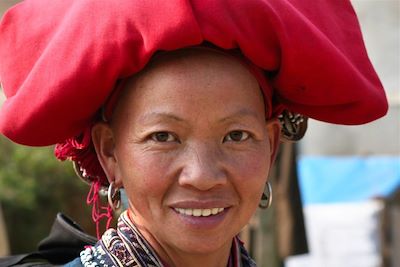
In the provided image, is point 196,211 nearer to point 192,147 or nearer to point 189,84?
point 192,147

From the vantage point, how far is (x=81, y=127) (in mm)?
2246

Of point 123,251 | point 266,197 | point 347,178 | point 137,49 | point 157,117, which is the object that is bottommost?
point 347,178

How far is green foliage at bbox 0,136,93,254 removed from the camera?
971cm

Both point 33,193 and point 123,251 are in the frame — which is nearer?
point 123,251

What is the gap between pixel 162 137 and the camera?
2119 mm

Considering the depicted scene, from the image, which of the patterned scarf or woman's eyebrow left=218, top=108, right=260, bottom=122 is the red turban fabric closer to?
woman's eyebrow left=218, top=108, right=260, bottom=122

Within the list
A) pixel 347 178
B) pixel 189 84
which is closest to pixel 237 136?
pixel 189 84

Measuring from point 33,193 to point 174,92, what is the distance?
7959 mm

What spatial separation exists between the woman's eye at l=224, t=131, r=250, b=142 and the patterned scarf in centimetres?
33

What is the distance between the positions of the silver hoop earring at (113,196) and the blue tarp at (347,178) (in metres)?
4.79

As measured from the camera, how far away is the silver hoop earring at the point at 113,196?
229cm

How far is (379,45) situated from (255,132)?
5.48 metres

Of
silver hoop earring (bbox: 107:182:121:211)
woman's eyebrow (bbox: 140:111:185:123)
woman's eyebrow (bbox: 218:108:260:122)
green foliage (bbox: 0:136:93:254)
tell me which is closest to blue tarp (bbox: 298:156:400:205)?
green foliage (bbox: 0:136:93:254)

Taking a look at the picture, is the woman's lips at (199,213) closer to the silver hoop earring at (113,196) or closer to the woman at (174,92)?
the woman at (174,92)
